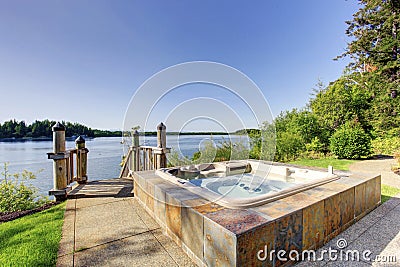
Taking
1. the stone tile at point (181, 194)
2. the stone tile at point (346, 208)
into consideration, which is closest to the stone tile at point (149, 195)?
the stone tile at point (181, 194)

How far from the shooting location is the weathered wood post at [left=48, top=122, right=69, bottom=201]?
3.66m

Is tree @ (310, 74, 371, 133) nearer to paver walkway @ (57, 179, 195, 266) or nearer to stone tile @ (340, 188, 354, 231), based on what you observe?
stone tile @ (340, 188, 354, 231)

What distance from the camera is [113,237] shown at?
7.68 feet

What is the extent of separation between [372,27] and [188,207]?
14.5 meters

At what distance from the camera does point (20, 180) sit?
3654 mm

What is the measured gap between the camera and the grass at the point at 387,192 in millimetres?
3619

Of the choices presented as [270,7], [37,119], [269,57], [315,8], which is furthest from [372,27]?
[37,119]

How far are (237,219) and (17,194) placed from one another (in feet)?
13.4

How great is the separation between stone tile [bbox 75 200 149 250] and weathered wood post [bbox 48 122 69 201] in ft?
2.94

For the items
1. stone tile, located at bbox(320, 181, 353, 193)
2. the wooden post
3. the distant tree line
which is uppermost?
the distant tree line

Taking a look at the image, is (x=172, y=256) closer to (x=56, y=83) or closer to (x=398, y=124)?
(x=56, y=83)

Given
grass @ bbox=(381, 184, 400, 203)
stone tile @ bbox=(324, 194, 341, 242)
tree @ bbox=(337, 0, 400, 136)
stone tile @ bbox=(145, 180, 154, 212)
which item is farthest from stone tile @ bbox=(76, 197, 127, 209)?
tree @ bbox=(337, 0, 400, 136)

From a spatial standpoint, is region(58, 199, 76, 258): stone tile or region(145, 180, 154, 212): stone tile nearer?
region(58, 199, 76, 258): stone tile

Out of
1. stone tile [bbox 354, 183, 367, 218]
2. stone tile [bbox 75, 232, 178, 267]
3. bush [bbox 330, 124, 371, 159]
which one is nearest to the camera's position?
stone tile [bbox 75, 232, 178, 267]
